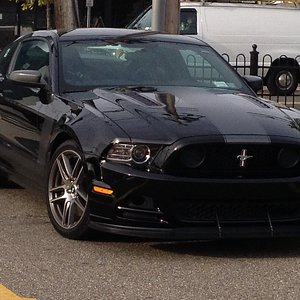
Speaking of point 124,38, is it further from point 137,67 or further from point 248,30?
point 248,30

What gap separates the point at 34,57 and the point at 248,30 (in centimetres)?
1357

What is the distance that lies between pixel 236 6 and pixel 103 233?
1480cm

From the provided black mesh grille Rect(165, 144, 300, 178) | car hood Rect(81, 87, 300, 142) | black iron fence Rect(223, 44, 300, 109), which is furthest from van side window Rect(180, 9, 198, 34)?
black mesh grille Rect(165, 144, 300, 178)

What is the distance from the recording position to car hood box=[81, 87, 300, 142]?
19.5 ft

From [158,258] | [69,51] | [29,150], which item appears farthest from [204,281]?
[69,51]

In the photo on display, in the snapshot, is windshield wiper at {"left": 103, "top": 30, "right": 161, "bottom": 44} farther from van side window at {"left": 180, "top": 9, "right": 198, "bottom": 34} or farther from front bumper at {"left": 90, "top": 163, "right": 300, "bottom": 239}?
van side window at {"left": 180, "top": 9, "right": 198, "bottom": 34}

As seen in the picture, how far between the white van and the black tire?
43.2 feet

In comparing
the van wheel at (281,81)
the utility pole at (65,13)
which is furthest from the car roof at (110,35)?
the utility pole at (65,13)

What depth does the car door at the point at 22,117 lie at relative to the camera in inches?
278

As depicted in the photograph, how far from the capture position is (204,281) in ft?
18.0

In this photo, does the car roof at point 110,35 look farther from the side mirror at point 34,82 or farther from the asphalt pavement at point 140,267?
the asphalt pavement at point 140,267

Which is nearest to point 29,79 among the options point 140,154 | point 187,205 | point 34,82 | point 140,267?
point 34,82

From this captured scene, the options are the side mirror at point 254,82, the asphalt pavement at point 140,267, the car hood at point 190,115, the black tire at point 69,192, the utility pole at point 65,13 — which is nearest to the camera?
the asphalt pavement at point 140,267

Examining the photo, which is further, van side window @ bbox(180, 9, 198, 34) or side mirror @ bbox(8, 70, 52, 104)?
van side window @ bbox(180, 9, 198, 34)
